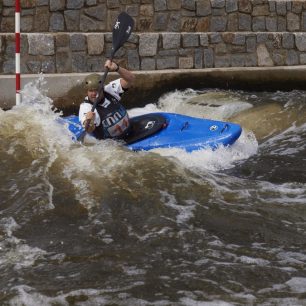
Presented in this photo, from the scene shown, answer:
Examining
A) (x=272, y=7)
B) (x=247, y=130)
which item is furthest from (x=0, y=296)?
(x=272, y=7)

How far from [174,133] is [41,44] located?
7.51 feet

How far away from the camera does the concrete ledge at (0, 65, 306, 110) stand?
22.1ft

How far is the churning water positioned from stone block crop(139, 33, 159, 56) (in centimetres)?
199

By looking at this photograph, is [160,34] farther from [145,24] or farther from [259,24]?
[259,24]

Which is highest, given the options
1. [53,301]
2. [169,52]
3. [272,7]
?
[272,7]

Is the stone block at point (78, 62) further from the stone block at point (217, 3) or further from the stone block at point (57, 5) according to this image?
the stone block at point (217, 3)

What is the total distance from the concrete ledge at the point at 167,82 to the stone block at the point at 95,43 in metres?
0.31

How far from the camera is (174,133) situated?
210 inches

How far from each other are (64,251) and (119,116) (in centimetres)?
214

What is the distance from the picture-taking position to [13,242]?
10.9ft

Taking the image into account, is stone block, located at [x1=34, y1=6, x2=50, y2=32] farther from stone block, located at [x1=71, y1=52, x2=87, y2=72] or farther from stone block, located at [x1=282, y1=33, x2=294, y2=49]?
stone block, located at [x1=282, y1=33, x2=294, y2=49]

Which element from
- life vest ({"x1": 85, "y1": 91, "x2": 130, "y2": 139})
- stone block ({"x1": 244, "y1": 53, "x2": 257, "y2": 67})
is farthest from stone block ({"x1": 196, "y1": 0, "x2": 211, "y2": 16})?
life vest ({"x1": 85, "y1": 91, "x2": 130, "y2": 139})

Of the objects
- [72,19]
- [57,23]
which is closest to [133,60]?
[72,19]

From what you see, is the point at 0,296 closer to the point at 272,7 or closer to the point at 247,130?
the point at 247,130
